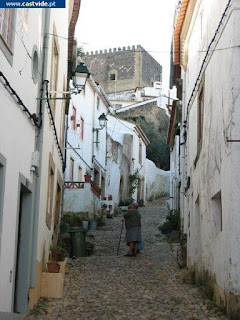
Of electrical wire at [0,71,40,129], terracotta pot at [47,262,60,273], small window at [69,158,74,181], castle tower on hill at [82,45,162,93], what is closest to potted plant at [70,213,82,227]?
small window at [69,158,74,181]

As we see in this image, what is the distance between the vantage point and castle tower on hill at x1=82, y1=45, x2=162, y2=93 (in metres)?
70.0

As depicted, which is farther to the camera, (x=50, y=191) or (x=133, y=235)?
(x=133, y=235)

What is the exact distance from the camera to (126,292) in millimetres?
10016

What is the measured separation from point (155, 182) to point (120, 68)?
3246 centimetres

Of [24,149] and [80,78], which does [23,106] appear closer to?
[24,149]

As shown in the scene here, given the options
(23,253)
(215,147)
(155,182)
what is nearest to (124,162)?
(155,182)

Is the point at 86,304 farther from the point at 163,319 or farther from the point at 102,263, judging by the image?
the point at 102,263

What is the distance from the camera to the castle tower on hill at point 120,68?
70.0 m

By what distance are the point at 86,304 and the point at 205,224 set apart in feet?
8.90

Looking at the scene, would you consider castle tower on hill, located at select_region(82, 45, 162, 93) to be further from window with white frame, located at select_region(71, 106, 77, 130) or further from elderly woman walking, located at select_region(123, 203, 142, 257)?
elderly woman walking, located at select_region(123, 203, 142, 257)

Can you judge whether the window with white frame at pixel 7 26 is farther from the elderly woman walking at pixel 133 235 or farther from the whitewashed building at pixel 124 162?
the whitewashed building at pixel 124 162

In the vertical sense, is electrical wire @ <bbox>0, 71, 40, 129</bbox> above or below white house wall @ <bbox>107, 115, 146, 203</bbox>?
below

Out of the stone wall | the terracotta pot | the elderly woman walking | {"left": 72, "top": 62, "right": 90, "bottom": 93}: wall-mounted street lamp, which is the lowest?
the terracotta pot

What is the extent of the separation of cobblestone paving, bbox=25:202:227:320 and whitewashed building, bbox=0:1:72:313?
75 cm
